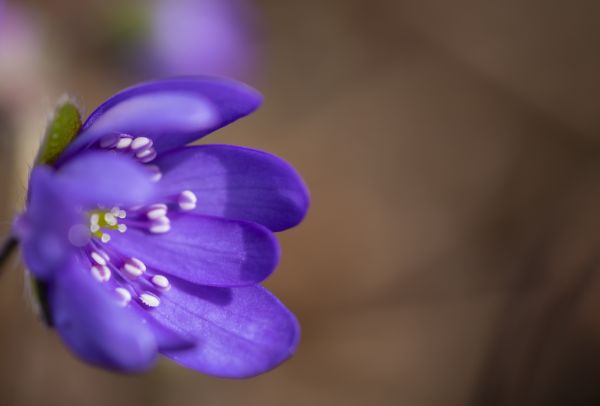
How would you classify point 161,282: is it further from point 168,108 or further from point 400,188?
point 400,188

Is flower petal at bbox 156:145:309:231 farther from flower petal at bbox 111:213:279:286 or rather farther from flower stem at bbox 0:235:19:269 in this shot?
flower stem at bbox 0:235:19:269

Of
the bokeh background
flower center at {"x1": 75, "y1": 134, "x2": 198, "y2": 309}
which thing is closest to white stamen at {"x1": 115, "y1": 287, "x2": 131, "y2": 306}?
flower center at {"x1": 75, "y1": 134, "x2": 198, "y2": 309}

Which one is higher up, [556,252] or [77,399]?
[556,252]

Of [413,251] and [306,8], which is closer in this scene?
[413,251]

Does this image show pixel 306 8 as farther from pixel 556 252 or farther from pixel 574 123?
pixel 556 252

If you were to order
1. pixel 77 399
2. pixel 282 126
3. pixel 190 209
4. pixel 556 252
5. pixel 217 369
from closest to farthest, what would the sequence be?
pixel 217 369 → pixel 190 209 → pixel 77 399 → pixel 556 252 → pixel 282 126

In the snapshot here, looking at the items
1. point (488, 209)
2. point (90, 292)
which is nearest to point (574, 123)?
point (488, 209)

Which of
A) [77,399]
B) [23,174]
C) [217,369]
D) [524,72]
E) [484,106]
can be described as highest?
[524,72]

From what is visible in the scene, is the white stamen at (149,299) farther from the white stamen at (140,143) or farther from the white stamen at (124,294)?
the white stamen at (140,143)
